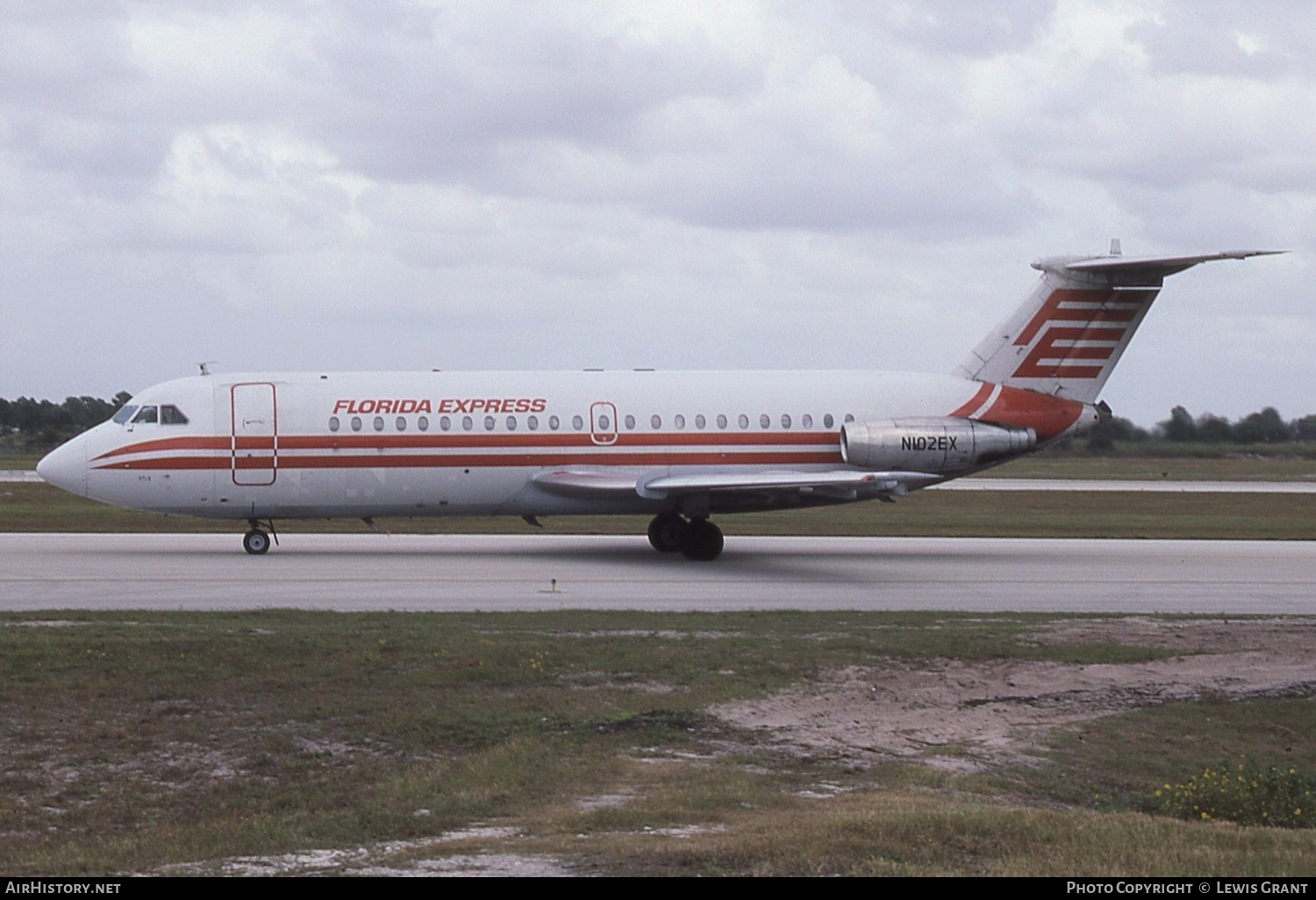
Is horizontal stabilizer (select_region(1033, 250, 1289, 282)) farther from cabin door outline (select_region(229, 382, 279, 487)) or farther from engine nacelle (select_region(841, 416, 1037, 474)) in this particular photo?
cabin door outline (select_region(229, 382, 279, 487))

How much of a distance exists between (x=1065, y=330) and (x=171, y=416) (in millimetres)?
18025

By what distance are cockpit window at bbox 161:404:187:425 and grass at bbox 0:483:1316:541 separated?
7.56 metres

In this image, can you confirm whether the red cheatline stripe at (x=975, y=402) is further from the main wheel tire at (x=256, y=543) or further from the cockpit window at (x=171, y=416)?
the cockpit window at (x=171, y=416)

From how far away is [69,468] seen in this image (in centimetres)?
2767

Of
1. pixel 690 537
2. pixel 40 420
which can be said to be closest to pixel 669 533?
pixel 690 537

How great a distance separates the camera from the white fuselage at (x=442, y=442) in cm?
2778

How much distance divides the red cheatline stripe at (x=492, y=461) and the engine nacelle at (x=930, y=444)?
725 mm

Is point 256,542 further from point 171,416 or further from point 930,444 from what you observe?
point 930,444

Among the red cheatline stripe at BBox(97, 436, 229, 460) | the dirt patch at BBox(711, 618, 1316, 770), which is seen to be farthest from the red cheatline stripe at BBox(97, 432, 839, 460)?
the dirt patch at BBox(711, 618, 1316, 770)

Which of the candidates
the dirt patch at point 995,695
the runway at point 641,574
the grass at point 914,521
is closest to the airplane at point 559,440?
the runway at point 641,574

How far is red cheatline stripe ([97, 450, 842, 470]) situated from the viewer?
90.9ft

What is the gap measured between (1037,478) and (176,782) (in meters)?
61.9

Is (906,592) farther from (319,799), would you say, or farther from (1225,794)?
(319,799)

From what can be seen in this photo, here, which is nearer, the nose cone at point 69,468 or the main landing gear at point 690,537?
the nose cone at point 69,468
